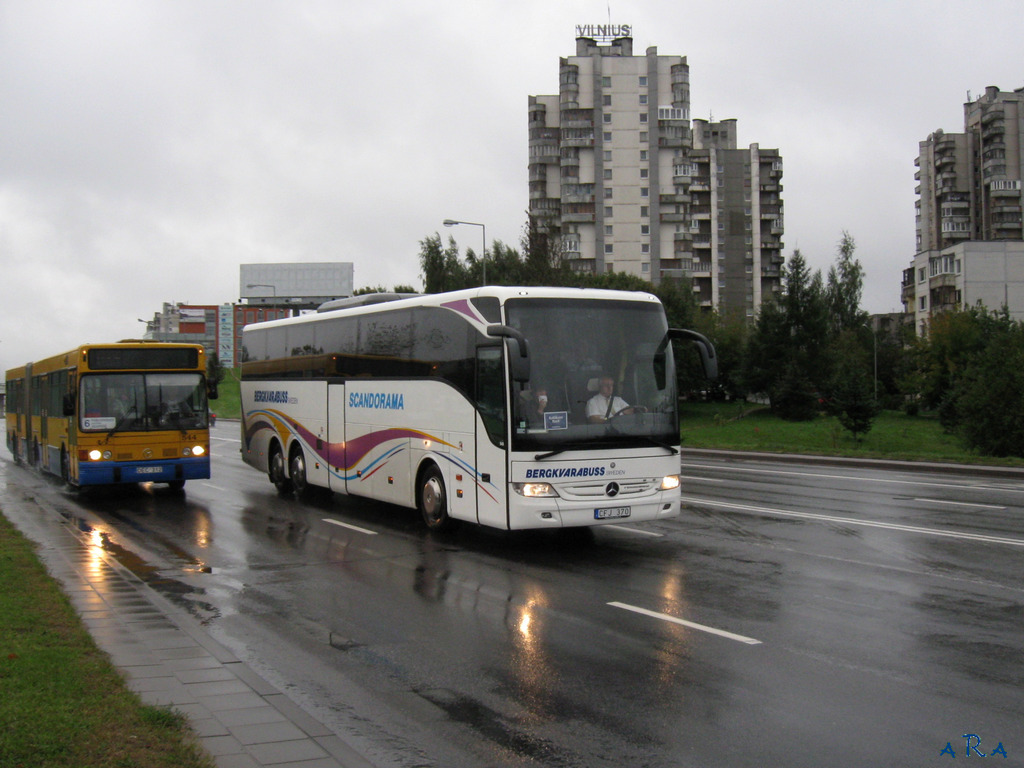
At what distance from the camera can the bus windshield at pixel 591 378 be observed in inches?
459

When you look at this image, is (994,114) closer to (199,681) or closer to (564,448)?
(564,448)

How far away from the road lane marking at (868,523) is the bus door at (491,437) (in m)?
5.58

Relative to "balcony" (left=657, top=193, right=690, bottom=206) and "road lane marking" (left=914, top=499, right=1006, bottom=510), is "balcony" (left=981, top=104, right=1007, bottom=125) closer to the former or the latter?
"balcony" (left=657, top=193, right=690, bottom=206)

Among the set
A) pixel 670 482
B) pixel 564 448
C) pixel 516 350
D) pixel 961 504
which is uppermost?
pixel 516 350

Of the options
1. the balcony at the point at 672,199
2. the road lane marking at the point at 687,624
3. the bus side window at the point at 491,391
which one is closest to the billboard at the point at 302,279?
the balcony at the point at 672,199

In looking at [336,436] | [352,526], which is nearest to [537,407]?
[352,526]

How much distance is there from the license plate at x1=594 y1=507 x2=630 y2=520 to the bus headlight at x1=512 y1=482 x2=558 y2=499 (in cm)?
59

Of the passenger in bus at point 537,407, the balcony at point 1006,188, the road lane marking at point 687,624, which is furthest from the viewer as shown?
the balcony at point 1006,188

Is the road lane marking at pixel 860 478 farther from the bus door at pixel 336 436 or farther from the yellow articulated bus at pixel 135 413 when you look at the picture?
the yellow articulated bus at pixel 135 413

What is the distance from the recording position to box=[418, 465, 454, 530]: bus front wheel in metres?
→ 13.4

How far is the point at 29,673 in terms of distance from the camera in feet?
20.4

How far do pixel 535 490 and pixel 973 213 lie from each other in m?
135

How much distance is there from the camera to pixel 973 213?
129750 mm

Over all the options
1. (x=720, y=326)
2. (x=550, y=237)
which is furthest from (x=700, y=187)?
(x=550, y=237)
